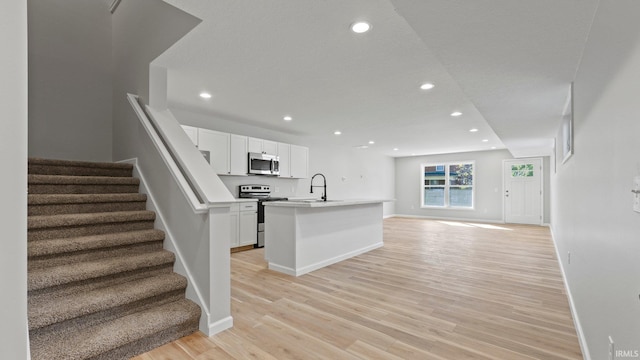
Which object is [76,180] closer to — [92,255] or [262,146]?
[92,255]

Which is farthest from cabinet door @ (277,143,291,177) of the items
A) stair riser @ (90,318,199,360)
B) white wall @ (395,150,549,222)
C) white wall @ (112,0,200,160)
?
white wall @ (395,150,549,222)

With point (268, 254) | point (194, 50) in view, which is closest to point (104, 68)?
point (194, 50)

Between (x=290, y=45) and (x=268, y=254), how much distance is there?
2660 mm

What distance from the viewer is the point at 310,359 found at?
6.21 feet

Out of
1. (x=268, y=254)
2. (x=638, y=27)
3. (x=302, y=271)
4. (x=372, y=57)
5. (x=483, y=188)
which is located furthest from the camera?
(x=483, y=188)

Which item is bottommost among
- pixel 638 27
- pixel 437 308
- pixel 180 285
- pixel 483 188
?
pixel 437 308

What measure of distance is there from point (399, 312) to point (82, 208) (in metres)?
2.98

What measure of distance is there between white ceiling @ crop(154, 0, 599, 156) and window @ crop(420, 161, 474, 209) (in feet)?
15.6

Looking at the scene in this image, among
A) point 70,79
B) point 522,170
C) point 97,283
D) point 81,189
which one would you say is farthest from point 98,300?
point 522,170

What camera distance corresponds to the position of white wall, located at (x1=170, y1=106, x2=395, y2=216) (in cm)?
545

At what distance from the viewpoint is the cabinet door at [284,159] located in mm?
6191

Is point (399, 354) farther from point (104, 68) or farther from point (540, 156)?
point (540, 156)

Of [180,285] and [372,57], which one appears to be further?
[372,57]

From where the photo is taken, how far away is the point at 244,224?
17.0ft
